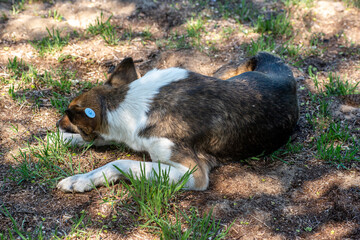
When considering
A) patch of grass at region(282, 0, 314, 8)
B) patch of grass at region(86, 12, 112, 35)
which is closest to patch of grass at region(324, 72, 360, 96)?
patch of grass at region(282, 0, 314, 8)

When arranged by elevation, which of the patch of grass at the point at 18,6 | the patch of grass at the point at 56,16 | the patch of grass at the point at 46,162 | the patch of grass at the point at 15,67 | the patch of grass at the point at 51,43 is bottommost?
the patch of grass at the point at 46,162

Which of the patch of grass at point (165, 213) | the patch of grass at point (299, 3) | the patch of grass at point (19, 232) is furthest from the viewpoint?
the patch of grass at point (299, 3)

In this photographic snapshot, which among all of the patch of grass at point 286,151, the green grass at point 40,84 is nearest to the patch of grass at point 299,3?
the patch of grass at point 286,151

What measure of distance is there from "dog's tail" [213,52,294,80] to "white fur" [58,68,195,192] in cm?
121

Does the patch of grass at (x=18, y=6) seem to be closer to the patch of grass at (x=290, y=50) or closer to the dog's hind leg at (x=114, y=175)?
the dog's hind leg at (x=114, y=175)

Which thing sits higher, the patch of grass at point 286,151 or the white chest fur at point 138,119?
the white chest fur at point 138,119

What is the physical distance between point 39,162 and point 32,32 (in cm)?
291

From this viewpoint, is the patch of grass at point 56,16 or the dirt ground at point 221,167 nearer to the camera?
the dirt ground at point 221,167

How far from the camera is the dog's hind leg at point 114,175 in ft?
11.4

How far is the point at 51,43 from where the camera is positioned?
18.8 ft

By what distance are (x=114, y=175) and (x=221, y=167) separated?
45.7 inches

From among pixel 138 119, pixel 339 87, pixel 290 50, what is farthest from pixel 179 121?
pixel 290 50

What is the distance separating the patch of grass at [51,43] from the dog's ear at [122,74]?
6.24 ft

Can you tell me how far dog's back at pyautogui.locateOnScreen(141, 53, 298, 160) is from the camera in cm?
370
